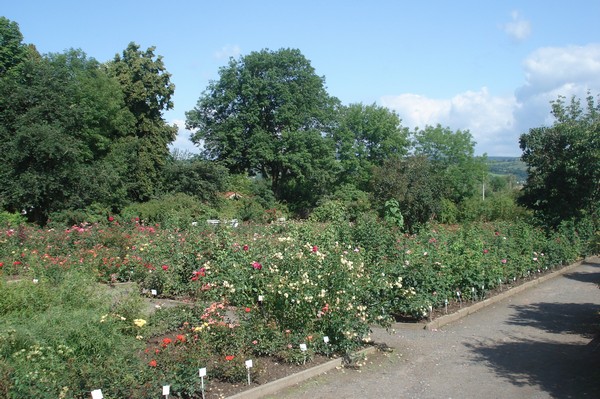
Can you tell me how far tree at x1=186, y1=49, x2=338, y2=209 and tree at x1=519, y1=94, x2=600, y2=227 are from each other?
825 inches

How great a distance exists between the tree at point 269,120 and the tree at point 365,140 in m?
4.43

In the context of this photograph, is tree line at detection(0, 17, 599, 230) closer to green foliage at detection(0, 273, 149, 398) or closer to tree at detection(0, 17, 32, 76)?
tree at detection(0, 17, 32, 76)

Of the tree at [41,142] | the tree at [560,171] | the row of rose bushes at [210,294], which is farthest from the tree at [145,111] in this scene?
the tree at [560,171]

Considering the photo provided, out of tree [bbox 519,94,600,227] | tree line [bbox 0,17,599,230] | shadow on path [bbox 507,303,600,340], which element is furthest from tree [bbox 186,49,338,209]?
shadow on path [bbox 507,303,600,340]

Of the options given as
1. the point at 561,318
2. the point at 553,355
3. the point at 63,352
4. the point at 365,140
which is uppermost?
A: the point at 365,140

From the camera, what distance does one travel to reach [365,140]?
2042 inches

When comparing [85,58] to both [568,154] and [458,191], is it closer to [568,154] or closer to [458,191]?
[568,154]

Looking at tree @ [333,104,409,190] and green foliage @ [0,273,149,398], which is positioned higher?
tree @ [333,104,409,190]

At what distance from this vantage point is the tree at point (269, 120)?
135 feet

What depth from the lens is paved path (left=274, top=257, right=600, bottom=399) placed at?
639 cm

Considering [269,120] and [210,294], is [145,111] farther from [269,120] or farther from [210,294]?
[210,294]

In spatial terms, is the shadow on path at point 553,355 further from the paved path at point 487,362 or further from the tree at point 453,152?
the tree at point 453,152

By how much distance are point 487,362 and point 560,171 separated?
16197 millimetres

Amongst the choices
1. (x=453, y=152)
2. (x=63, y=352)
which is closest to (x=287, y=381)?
(x=63, y=352)
